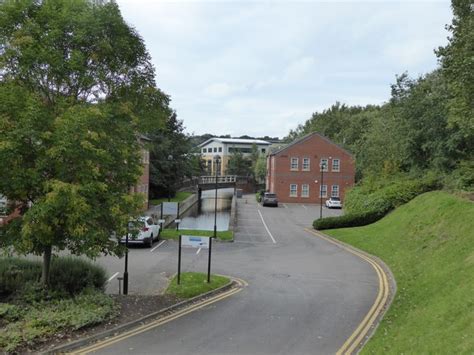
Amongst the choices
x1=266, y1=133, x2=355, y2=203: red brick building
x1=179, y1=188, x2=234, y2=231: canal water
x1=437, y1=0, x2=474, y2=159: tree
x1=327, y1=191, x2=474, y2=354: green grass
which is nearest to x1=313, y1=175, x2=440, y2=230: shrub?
x1=327, y1=191, x2=474, y2=354: green grass

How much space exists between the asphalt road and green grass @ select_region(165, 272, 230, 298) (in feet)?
2.91

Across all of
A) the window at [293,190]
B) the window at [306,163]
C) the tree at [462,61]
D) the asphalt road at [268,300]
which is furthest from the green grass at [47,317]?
the window at [306,163]

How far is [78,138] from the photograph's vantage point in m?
10.8

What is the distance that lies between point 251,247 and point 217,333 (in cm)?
1532

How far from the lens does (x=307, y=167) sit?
197 feet

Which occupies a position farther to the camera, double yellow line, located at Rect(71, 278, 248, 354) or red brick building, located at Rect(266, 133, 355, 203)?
red brick building, located at Rect(266, 133, 355, 203)

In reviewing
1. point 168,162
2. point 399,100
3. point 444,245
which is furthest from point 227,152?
point 444,245

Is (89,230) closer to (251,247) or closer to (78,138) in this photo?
(78,138)

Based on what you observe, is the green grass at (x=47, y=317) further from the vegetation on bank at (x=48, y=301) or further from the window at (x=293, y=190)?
the window at (x=293, y=190)

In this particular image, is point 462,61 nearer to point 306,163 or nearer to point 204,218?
point 204,218

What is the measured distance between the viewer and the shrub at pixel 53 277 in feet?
41.4

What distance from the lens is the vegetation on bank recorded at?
9820 mm

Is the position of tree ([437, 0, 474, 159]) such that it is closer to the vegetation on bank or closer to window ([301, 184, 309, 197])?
the vegetation on bank

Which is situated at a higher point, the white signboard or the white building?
the white building
